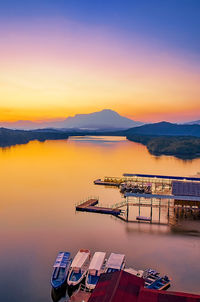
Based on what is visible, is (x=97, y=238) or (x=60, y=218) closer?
(x=97, y=238)

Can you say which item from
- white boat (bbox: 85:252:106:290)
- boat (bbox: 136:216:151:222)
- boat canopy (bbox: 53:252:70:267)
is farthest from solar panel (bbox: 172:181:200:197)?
boat canopy (bbox: 53:252:70:267)

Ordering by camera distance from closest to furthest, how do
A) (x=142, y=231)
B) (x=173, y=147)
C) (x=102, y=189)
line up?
(x=142, y=231), (x=102, y=189), (x=173, y=147)

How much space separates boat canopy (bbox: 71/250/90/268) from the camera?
14.4 metres

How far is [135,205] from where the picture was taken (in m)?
25.7

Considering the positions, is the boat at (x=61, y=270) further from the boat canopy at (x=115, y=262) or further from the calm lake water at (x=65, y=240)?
the boat canopy at (x=115, y=262)

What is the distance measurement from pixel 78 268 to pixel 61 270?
92cm

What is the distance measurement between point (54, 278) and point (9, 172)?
111 ft

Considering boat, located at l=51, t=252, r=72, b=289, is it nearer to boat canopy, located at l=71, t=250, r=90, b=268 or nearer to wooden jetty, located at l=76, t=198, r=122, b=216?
boat canopy, located at l=71, t=250, r=90, b=268

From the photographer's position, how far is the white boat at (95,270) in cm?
1315

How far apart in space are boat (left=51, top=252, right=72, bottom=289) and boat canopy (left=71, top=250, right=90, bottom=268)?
371 mm

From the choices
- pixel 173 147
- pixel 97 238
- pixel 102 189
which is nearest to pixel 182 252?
pixel 97 238

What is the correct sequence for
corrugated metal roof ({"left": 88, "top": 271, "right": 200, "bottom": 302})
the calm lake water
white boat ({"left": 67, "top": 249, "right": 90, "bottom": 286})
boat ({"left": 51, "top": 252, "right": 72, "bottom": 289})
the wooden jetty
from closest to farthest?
corrugated metal roof ({"left": 88, "top": 271, "right": 200, "bottom": 302}), boat ({"left": 51, "top": 252, "right": 72, "bottom": 289}), white boat ({"left": 67, "top": 249, "right": 90, "bottom": 286}), the calm lake water, the wooden jetty

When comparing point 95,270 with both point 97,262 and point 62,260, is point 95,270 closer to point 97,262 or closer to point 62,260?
point 97,262

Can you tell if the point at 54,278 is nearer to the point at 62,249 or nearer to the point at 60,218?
the point at 62,249
